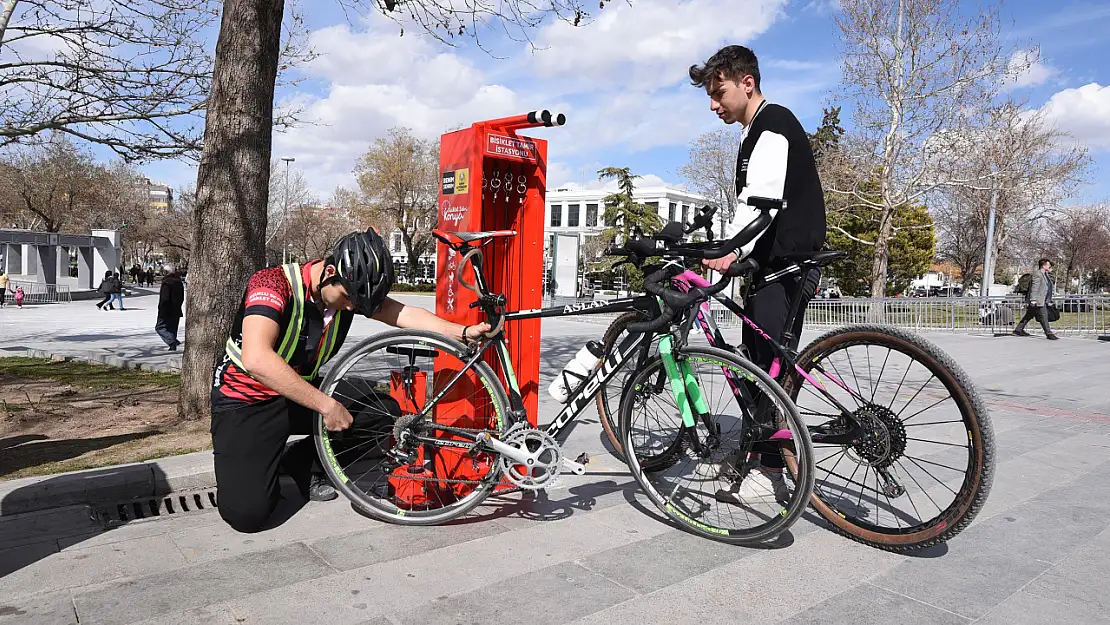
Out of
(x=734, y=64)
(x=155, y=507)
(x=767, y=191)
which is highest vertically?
(x=734, y=64)

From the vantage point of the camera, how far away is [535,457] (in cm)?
340

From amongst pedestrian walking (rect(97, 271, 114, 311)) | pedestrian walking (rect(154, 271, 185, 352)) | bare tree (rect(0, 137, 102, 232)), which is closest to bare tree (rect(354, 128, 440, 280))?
bare tree (rect(0, 137, 102, 232))

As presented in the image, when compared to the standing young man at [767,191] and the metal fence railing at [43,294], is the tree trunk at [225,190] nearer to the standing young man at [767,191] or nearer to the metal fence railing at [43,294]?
the standing young man at [767,191]

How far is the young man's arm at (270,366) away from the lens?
324 cm

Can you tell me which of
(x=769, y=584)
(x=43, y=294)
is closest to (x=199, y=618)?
(x=769, y=584)

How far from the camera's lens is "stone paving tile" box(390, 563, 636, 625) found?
2596 mm

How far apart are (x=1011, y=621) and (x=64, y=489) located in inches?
173

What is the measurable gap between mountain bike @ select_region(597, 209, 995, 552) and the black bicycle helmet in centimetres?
115

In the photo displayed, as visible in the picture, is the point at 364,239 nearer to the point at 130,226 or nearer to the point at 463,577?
the point at 463,577

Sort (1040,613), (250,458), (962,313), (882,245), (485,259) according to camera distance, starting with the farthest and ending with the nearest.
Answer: (882,245) < (962,313) < (485,259) < (250,458) < (1040,613)

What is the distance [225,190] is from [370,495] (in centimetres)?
311

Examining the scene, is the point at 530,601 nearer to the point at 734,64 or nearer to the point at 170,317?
the point at 734,64

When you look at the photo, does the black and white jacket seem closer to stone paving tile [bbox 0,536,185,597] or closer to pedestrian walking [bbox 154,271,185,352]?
stone paving tile [bbox 0,536,185,597]

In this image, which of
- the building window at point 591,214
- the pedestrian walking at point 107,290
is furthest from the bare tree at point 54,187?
the building window at point 591,214
